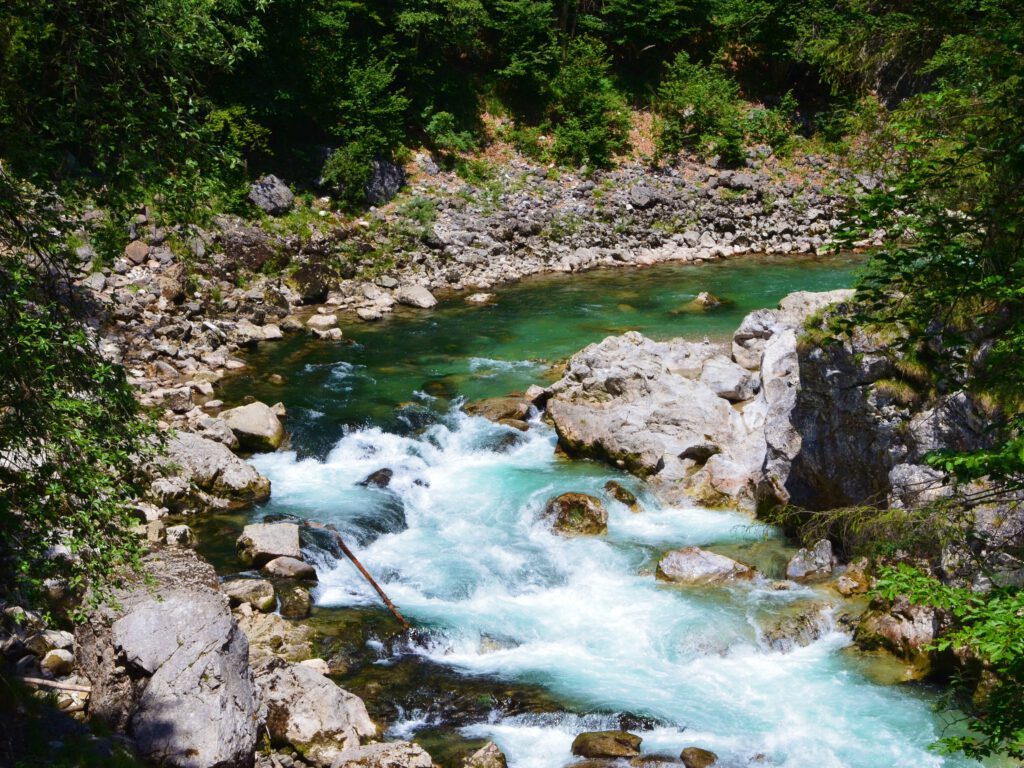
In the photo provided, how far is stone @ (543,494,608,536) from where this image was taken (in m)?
12.8

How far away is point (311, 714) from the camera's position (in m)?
8.15

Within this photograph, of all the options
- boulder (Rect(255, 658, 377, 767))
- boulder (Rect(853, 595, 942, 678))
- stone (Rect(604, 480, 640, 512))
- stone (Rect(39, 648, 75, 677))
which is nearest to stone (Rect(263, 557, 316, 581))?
boulder (Rect(255, 658, 377, 767))

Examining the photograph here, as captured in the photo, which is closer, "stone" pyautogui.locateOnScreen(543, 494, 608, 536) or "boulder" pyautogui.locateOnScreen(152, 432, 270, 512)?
"stone" pyautogui.locateOnScreen(543, 494, 608, 536)

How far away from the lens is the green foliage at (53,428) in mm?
5164

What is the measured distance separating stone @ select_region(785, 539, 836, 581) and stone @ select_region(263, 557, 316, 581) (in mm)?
6428

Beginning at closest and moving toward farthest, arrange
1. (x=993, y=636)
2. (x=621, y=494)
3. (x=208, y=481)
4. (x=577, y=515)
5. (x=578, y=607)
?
1. (x=993, y=636)
2. (x=578, y=607)
3. (x=577, y=515)
4. (x=208, y=481)
5. (x=621, y=494)

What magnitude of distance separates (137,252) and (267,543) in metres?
13.7

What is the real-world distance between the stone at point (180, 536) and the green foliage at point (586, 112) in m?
26.6

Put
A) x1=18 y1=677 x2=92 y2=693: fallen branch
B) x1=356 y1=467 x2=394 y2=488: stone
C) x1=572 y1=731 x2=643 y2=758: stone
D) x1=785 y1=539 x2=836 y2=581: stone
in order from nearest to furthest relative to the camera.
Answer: x1=18 y1=677 x2=92 y2=693: fallen branch
x1=572 y1=731 x2=643 y2=758: stone
x1=785 y1=539 x2=836 y2=581: stone
x1=356 y1=467 x2=394 y2=488: stone

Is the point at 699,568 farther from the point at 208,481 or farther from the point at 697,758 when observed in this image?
the point at 208,481

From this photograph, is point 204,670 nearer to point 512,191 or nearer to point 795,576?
point 795,576

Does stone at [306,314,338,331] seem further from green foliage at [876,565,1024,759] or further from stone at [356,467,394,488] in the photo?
green foliage at [876,565,1024,759]

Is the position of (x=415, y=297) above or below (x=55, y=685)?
above

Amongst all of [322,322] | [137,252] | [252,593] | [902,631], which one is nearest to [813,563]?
[902,631]
